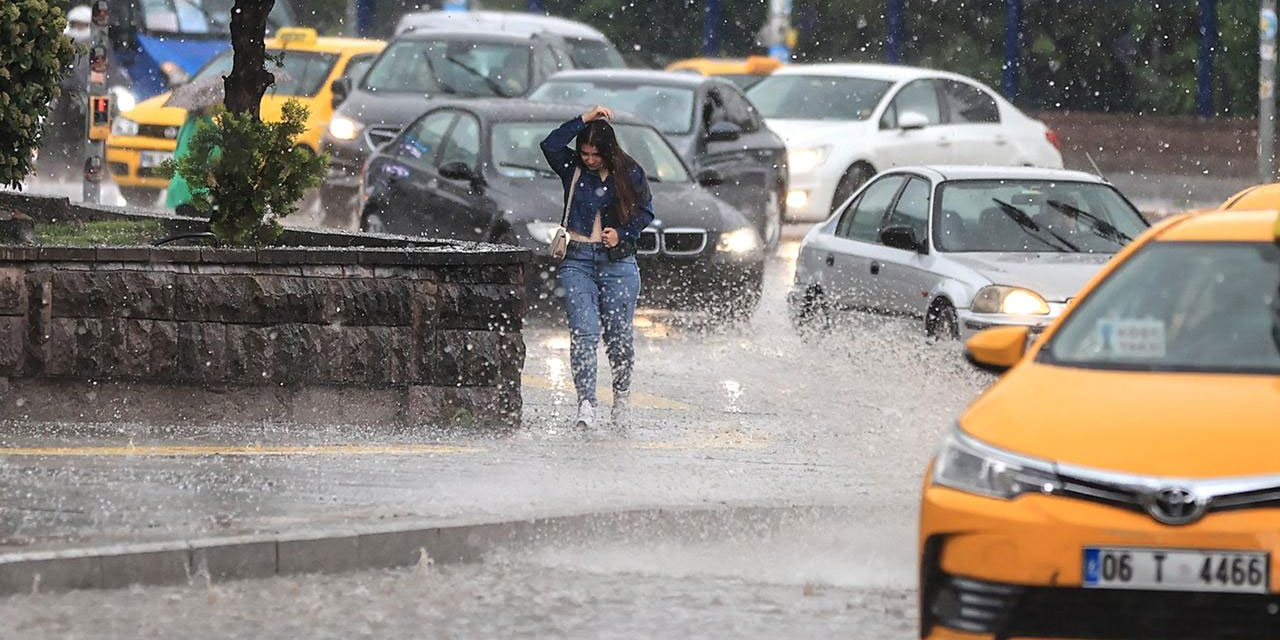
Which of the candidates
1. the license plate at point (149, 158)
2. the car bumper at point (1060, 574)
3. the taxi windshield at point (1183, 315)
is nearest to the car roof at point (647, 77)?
the license plate at point (149, 158)

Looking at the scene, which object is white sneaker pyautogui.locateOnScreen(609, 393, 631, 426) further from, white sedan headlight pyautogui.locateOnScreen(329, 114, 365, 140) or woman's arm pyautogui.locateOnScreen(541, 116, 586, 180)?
white sedan headlight pyautogui.locateOnScreen(329, 114, 365, 140)

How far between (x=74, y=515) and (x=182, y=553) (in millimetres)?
815

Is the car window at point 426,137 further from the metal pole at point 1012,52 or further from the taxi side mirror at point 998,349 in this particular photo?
the metal pole at point 1012,52

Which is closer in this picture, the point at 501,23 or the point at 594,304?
the point at 594,304

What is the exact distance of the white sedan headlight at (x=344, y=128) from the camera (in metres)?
25.7

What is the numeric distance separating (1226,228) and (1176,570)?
5.53 ft

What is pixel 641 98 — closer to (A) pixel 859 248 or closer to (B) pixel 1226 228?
(A) pixel 859 248

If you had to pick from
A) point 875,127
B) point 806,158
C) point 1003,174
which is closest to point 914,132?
point 875,127

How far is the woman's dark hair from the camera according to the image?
1320 cm

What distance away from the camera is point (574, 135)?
13.5m

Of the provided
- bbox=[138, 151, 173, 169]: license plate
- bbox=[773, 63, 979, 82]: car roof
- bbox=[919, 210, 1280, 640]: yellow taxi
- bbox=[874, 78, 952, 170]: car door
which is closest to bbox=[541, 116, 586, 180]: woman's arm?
bbox=[919, 210, 1280, 640]: yellow taxi

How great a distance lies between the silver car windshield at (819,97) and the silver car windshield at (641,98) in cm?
330

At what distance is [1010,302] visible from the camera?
14.5m

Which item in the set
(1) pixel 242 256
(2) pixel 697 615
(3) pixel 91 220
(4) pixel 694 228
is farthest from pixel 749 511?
(4) pixel 694 228
